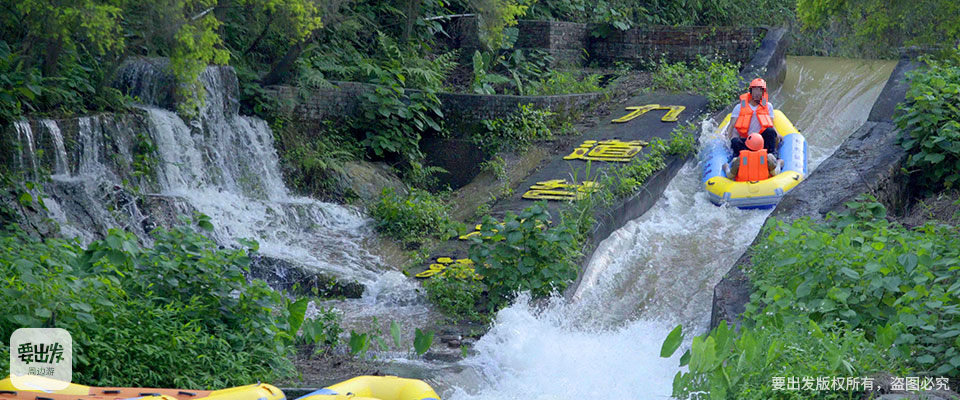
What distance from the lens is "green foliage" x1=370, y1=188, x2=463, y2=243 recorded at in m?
10.1

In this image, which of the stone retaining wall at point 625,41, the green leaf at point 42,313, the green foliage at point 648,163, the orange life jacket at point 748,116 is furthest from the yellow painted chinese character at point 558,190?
the green leaf at point 42,313

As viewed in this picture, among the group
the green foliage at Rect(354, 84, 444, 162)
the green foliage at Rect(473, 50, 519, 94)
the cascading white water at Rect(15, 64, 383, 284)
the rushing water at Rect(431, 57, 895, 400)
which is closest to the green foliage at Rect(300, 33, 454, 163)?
the green foliage at Rect(354, 84, 444, 162)

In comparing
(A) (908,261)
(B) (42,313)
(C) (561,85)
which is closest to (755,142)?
(C) (561,85)

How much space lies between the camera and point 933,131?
29.0 feet

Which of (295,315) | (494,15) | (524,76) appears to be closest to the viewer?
(295,315)

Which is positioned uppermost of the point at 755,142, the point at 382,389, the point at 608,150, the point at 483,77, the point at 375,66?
the point at 375,66

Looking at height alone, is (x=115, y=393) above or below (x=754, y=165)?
above

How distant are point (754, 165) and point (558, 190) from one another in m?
2.50

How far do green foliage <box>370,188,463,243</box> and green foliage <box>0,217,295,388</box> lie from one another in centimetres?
373

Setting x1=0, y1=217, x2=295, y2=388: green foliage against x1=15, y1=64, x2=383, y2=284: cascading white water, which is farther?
x1=15, y1=64, x2=383, y2=284: cascading white water

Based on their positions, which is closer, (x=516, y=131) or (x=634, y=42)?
(x=516, y=131)

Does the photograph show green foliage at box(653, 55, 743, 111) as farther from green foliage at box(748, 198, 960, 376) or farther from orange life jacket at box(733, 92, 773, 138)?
green foliage at box(748, 198, 960, 376)

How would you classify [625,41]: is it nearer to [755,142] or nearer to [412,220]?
[755,142]

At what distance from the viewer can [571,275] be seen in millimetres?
8156
